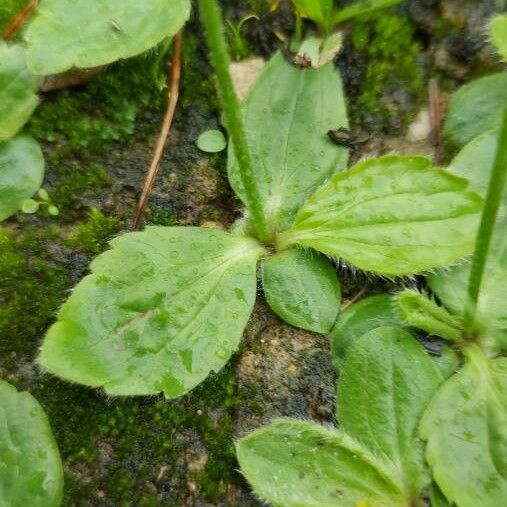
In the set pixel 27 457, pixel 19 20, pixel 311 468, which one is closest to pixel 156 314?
pixel 27 457

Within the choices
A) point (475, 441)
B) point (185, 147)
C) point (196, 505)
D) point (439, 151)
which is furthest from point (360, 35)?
point (196, 505)

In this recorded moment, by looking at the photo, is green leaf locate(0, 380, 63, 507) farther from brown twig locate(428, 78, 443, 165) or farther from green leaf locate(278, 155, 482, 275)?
brown twig locate(428, 78, 443, 165)

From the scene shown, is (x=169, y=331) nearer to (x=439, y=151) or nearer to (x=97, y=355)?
(x=97, y=355)

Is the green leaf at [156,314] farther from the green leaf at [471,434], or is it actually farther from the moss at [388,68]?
the moss at [388,68]

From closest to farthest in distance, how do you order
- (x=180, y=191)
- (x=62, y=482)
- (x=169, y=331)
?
(x=62, y=482), (x=169, y=331), (x=180, y=191)

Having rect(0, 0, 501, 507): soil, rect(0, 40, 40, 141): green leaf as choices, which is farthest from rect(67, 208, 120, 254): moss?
rect(0, 40, 40, 141): green leaf

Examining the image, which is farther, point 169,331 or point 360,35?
point 360,35
